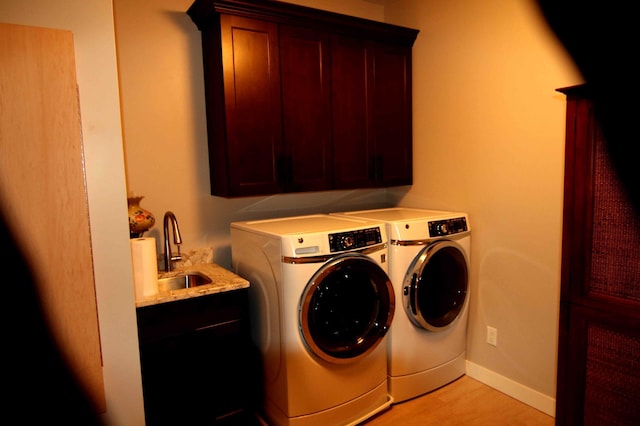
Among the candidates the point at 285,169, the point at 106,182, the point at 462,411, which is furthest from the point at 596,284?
the point at 106,182

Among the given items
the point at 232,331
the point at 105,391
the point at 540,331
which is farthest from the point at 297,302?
the point at 540,331

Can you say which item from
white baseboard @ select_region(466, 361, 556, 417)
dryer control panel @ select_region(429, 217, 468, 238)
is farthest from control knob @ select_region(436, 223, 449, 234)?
white baseboard @ select_region(466, 361, 556, 417)

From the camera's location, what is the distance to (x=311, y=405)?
2023mm

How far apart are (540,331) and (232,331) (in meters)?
1.68

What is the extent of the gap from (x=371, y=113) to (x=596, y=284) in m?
1.68

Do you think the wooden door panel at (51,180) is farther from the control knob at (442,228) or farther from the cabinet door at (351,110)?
the control knob at (442,228)

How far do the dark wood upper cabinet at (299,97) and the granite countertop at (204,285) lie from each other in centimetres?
45

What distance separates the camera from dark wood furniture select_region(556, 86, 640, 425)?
4.57 feet

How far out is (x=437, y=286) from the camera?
2461mm

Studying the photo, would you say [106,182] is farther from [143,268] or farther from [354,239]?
[354,239]

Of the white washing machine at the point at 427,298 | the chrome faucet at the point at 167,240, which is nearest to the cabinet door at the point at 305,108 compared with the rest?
the white washing machine at the point at 427,298

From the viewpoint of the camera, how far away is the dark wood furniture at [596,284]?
1.39 meters

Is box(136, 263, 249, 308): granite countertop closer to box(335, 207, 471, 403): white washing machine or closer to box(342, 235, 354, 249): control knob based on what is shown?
box(342, 235, 354, 249): control knob

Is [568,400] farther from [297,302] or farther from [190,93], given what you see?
[190,93]
